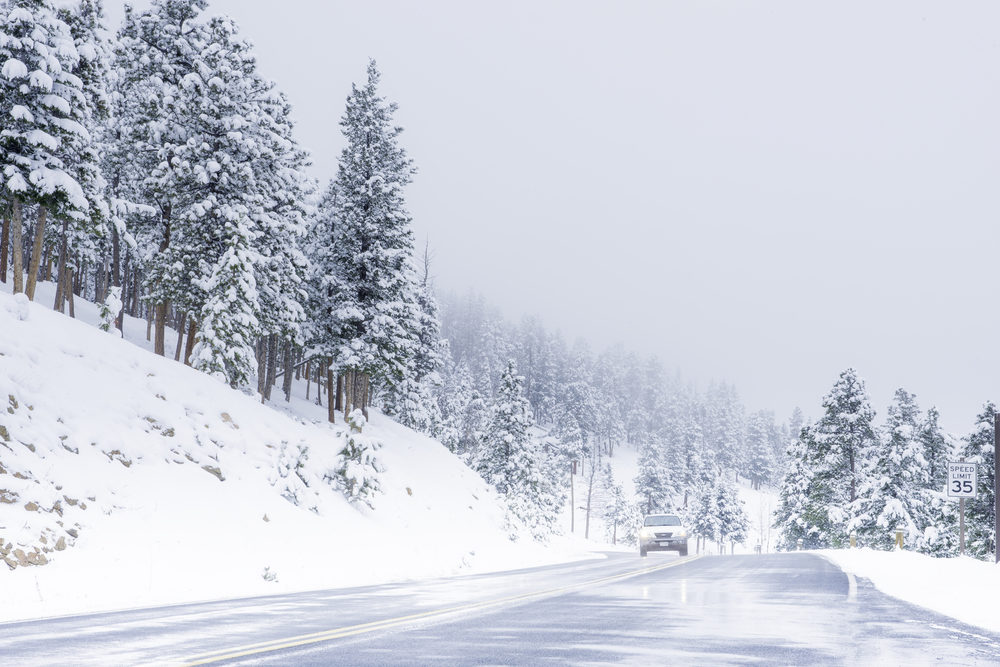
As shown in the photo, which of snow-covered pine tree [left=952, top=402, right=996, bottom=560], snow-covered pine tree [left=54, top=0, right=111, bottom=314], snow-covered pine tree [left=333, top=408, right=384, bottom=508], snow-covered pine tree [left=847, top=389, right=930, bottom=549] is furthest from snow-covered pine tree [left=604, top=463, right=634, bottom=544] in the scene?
snow-covered pine tree [left=333, top=408, right=384, bottom=508]

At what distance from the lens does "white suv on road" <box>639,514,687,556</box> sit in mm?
37656

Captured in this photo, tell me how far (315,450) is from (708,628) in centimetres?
2367

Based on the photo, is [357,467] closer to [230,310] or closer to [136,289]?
[230,310]

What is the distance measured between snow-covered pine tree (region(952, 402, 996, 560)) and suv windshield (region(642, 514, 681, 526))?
1491cm

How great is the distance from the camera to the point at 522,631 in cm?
954

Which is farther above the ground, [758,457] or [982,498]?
[758,457]

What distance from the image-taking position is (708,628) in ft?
32.1

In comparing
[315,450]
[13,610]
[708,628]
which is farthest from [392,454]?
[708,628]

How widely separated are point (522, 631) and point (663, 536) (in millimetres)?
29606

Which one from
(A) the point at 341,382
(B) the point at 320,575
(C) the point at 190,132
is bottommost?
(B) the point at 320,575

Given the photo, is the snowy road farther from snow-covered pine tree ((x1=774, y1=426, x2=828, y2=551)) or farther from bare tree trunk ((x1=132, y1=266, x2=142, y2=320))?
bare tree trunk ((x1=132, y1=266, x2=142, y2=320))

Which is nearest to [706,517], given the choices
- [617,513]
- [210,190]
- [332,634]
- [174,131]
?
[617,513]

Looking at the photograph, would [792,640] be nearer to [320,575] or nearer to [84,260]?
[320,575]

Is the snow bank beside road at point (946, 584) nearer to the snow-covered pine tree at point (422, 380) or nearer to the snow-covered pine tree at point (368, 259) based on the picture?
the snow-covered pine tree at point (368, 259)
